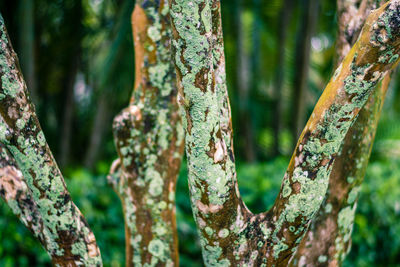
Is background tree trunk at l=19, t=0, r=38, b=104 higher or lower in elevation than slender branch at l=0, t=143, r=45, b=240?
higher

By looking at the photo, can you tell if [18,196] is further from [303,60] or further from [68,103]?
[68,103]

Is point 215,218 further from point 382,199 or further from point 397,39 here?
point 382,199

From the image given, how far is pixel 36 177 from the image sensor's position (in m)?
1.20

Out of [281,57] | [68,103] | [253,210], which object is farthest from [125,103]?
[253,210]

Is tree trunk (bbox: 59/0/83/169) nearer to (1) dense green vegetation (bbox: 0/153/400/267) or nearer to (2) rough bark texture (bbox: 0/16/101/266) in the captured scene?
(1) dense green vegetation (bbox: 0/153/400/267)

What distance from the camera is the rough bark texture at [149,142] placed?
5.17 feet

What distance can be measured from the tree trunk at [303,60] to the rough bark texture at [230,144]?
7.29 ft

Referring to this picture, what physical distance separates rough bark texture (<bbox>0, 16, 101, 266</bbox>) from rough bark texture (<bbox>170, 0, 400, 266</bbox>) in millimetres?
423

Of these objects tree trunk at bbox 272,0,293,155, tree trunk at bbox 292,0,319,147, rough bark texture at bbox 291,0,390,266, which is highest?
tree trunk at bbox 272,0,293,155

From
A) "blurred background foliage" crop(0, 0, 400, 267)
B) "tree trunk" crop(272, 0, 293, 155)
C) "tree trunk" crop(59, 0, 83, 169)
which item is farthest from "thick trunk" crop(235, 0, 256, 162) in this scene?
"tree trunk" crop(59, 0, 83, 169)

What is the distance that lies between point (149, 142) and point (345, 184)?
80cm

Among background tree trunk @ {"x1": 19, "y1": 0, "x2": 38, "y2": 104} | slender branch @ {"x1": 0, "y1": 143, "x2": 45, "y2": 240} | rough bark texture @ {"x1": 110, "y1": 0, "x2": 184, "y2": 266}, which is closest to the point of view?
slender branch @ {"x1": 0, "y1": 143, "x2": 45, "y2": 240}

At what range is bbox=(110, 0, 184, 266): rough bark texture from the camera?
158 centimetres

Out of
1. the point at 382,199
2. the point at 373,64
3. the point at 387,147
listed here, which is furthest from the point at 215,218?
the point at 387,147
